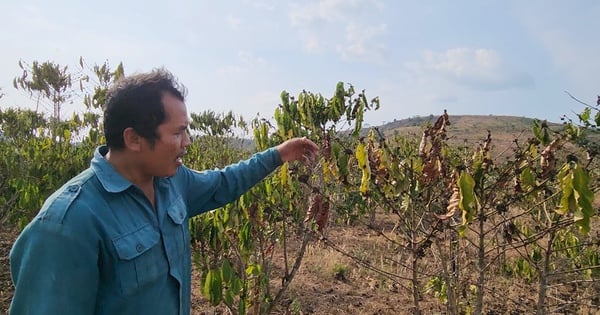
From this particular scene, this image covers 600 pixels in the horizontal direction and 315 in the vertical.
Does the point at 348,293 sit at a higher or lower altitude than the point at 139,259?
lower

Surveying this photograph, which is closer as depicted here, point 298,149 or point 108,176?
point 108,176

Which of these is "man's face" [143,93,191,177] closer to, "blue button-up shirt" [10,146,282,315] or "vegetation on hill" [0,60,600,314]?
"blue button-up shirt" [10,146,282,315]

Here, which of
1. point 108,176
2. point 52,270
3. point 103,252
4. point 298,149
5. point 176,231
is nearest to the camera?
point 52,270

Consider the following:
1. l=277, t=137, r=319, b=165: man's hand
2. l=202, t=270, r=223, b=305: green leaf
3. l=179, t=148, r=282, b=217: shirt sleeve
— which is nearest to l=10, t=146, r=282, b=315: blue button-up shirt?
l=179, t=148, r=282, b=217: shirt sleeve

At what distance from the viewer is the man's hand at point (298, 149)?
2.24 metres

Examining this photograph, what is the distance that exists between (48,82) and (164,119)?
10.4 m

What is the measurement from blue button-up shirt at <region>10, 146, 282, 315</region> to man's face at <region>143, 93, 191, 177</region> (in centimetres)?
10

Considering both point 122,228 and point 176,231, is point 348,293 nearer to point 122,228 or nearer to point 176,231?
point 176,231

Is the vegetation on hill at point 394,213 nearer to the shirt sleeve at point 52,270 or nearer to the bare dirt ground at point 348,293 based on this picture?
the bare dirt ground at point 348,293

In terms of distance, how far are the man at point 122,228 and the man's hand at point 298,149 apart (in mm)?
721

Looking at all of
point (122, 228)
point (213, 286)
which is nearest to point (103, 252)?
point (122, 228)

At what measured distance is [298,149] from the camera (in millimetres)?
2273

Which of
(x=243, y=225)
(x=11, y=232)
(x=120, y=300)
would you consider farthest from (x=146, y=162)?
(x=11, y=232)

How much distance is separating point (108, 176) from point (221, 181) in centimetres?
80
